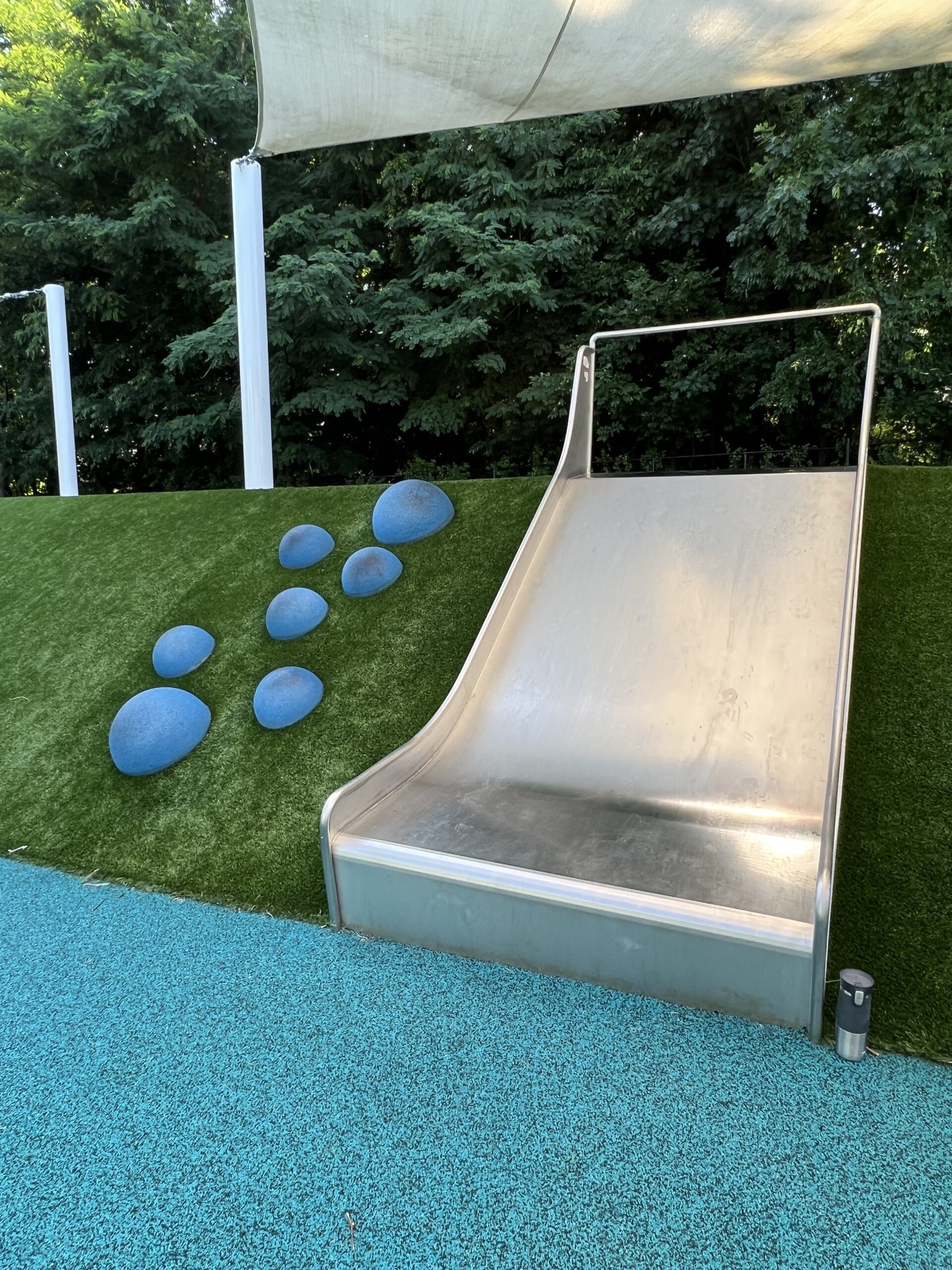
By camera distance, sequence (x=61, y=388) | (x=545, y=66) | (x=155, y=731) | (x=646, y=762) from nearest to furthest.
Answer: (x=646, y=762)
(x=155, y=731)
(x=545, y=66)
(x=61, y=388)

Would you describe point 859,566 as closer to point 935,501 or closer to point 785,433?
point 935,501

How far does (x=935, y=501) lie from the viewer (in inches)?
161

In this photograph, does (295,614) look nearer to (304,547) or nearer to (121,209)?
(304,547)

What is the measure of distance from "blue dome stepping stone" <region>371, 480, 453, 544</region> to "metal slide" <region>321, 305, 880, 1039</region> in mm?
897

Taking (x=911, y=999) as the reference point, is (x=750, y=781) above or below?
above

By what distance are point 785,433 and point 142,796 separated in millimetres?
10588

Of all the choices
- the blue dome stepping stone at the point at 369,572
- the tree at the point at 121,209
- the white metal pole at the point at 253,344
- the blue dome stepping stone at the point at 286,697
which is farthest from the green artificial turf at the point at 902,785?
the tree at the point at 121,209

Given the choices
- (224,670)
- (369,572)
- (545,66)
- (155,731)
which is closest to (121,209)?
(545,66)

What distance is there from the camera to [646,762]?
9.94 ft

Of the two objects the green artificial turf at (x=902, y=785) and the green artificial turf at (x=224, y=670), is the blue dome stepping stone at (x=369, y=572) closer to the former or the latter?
the green artificial turf at (x=224, y=670)

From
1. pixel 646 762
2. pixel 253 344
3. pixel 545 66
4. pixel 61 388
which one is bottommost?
pixel 646 762

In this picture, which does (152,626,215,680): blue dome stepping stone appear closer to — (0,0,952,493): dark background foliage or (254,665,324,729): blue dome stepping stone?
(254,665,324,729): blue dome stepping stone

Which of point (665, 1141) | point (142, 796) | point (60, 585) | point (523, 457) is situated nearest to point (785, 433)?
point (523, 457)

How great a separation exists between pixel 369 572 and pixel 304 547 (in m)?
0.64
